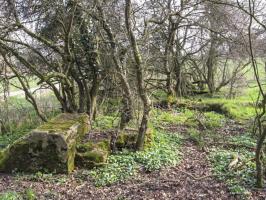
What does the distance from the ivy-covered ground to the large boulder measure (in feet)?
0.65

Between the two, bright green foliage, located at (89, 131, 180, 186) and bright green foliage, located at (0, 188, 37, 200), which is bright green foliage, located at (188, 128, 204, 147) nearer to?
bright green foliage, located at (89, 131, 180, 186)

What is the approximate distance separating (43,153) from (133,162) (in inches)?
69.1

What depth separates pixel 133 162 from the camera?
749cm

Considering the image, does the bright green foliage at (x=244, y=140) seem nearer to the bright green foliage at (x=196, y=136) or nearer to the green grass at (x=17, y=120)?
the bright green foliage at (x=196, y=136)

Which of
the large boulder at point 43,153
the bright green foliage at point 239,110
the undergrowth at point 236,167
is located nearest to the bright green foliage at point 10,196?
the large boulder at point 43,153

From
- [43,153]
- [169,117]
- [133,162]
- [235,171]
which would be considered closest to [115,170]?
[133,162]

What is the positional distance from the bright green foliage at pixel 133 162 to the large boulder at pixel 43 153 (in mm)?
595

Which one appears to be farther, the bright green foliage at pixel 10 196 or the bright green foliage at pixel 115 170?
the bright green foliage at pixel 115 170

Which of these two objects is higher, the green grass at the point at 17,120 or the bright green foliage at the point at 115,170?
the green grass at the point at 17,120

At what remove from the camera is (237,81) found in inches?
761

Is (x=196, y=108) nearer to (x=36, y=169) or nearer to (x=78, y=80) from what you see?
(x=78, y=80)

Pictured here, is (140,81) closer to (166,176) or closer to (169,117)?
(166,176)

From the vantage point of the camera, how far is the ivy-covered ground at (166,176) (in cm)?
609

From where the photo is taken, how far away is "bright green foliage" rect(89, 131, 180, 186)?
22.5 feet
